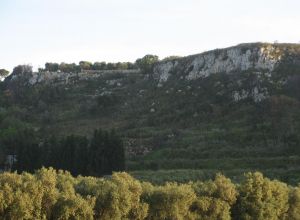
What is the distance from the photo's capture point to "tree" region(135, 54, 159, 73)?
121975 mm

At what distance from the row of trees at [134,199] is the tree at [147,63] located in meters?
82.8

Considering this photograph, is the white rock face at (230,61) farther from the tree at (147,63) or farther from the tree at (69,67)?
the tree at (69,67)

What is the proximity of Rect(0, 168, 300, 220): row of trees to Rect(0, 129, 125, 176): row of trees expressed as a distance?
2803 centimetres

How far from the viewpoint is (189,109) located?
88.6 meters

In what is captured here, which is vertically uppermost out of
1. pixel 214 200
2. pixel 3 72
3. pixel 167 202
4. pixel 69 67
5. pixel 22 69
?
pixel 69 67

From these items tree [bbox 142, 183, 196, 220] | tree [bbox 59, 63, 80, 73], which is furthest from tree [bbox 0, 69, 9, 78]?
tree [bbox 142, 183, 196, 220]

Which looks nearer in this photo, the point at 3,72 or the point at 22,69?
the point at 22,69

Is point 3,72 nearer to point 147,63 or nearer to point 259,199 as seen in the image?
point 147,63

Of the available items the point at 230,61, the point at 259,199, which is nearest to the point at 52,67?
the point at 230,61

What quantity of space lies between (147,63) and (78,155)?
2566 inches

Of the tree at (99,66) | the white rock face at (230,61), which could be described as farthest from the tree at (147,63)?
the white rock face at (230,61)

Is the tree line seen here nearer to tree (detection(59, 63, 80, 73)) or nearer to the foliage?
tree (detection(59, 63, 80, 73))

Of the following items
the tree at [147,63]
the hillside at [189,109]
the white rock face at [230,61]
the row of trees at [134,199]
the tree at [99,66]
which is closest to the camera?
the row of trees at [134,199]

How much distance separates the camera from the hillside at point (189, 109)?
65250mm
